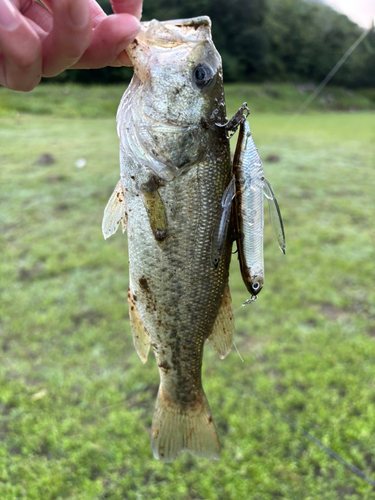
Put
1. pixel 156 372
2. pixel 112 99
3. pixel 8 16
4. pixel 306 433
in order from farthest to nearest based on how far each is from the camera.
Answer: pixel 112 99, pixel 156 372, pixel 306 433, pixel 8 16

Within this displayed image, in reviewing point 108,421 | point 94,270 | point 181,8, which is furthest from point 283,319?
point 181,8

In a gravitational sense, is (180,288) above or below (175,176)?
below

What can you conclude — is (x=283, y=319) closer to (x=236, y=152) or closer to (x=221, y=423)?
(x=221, y=423)

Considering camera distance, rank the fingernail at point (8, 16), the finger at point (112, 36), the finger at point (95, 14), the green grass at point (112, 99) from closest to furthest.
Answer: the fingernail at point (8, 16) → the finger at point (112, 36) → the finger at point (95, 14) → the green grass at point (112, 99)

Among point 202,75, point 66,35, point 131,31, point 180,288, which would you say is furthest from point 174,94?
point 180,288

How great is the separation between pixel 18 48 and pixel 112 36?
307mm

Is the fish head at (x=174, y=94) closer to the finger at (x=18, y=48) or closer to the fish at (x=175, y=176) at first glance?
the fish at (x=175, y=176)

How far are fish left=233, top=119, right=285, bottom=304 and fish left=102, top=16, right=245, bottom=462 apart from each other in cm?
5

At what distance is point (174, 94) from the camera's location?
4.43 ft

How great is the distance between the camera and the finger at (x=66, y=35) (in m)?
1.04

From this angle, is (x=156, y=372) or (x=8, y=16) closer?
(x=8, y=16)

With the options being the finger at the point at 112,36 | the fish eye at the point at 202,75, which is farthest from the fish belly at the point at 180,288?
the finger at the point at 112,36

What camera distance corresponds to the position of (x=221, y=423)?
3273 mm

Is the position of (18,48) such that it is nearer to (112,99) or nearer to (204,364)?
(204,364)
